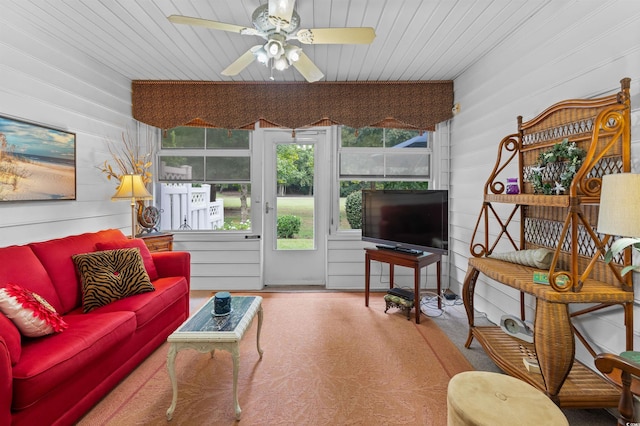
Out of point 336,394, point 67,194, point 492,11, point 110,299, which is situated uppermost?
point 492,11

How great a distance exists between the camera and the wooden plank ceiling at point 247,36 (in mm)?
2229

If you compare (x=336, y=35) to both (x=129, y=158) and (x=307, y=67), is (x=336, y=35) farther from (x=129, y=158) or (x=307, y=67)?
(x=129, y=158)

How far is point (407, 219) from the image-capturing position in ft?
10.8

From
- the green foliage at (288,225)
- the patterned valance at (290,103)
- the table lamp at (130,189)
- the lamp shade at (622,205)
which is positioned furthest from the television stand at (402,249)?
the table lamp at (130,189)

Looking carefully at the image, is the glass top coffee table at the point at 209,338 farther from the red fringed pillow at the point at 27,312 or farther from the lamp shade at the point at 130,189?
the lamp shade at the point at 130,189

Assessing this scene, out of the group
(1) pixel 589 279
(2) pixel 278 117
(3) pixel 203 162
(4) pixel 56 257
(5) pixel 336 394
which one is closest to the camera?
(1) pixel 589 279

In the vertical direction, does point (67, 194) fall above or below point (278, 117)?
below

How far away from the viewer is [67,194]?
9.20 ft

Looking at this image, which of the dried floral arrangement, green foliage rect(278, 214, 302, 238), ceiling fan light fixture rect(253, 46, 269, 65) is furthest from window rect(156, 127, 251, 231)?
ceiling fan light fixture rect(253, 46, 269, 65)

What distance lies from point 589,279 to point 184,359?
107 inches

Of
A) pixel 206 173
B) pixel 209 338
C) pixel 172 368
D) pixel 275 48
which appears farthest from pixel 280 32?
pixel 206 173

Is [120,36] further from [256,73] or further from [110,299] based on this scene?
[110,299]

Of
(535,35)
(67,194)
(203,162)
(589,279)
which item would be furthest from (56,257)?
(535,35)

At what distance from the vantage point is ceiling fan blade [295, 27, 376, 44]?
186 cm
